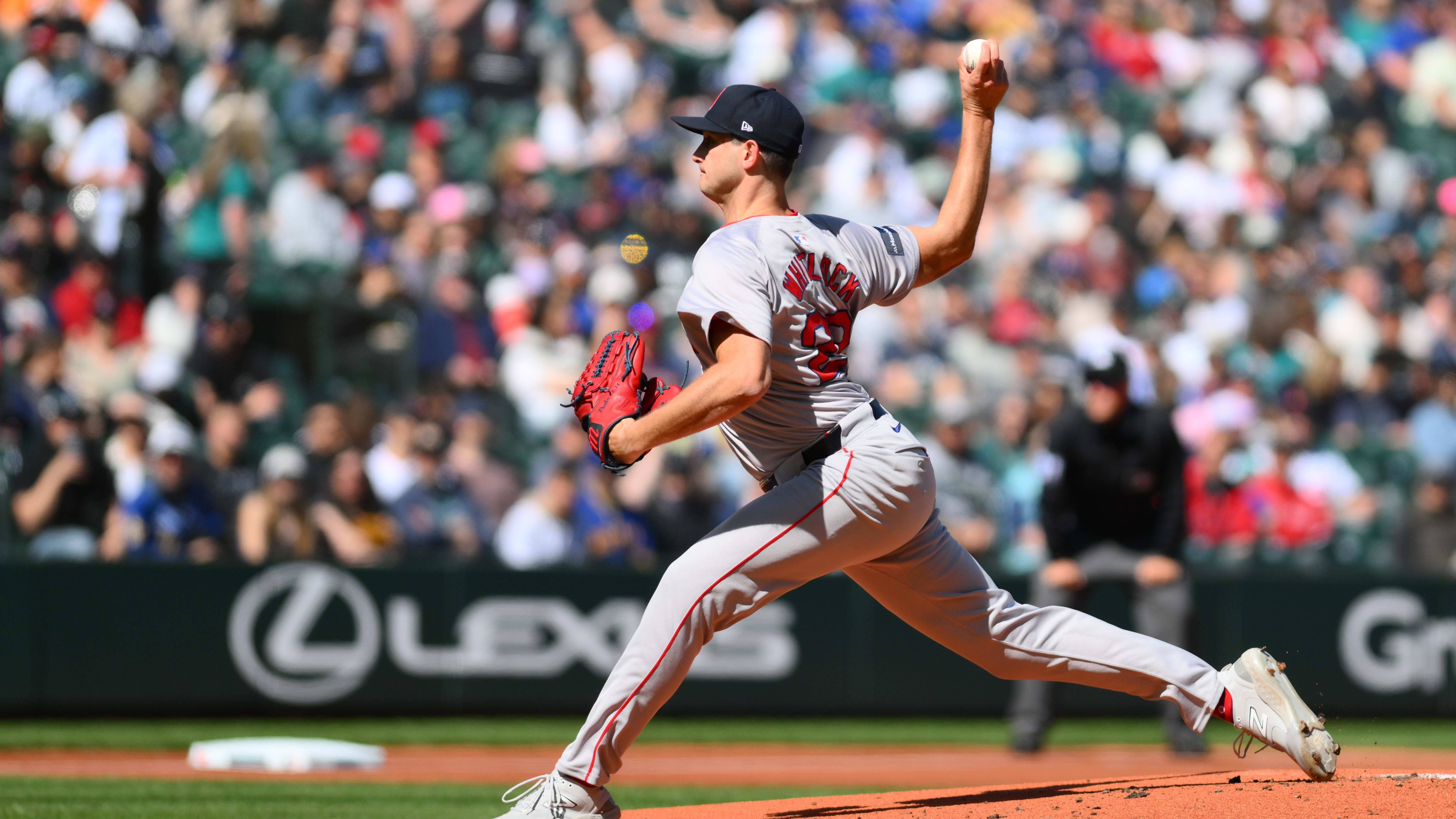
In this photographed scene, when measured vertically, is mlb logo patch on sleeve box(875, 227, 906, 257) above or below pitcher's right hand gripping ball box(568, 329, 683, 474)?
above

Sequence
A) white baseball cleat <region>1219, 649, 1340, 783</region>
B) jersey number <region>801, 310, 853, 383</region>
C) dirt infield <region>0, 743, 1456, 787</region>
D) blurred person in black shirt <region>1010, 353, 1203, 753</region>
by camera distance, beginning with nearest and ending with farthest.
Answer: jersey number <region>801, 310, 853, 383</region> → white baseball cleat <region>1219, 649, 1340, 783</region> → dirt infield <region>0, 743, 1456, 787</region> → blurred person in black shirt <region>1010, 353, 1203, 753</region>

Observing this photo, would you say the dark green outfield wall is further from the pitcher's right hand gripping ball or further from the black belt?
the black belt

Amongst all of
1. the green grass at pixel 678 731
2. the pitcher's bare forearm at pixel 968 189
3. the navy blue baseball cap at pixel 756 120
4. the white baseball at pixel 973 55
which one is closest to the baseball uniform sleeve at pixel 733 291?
the navy blue baseball cap at pixel 756 120

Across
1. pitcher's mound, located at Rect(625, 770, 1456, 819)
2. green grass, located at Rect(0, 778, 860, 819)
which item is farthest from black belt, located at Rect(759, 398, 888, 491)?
green grass, located at Rect(0, 778, 860, 819)

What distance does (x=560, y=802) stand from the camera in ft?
13.8

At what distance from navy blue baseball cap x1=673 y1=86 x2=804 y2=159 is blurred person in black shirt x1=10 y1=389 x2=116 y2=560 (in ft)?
20.2

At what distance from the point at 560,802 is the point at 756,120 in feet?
6.23

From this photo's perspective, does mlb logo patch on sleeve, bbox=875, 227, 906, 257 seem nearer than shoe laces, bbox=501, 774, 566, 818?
No

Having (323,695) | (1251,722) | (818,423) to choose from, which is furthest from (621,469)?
(323,695)

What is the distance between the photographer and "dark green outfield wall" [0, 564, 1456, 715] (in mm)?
9148

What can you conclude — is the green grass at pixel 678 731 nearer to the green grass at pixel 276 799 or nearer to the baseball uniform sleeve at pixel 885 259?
the green grass at pixel 276 799

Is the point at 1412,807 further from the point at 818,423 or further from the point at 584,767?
the point at 584,767

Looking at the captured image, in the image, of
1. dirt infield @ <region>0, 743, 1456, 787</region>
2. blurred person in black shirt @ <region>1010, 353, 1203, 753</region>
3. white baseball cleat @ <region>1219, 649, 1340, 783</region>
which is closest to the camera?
white baseball cleat @ <region>1219, 649, 1340, 783</region>

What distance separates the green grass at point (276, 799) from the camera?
18.7ft
